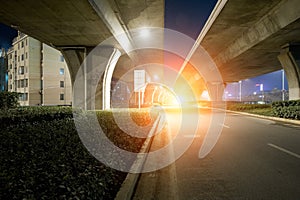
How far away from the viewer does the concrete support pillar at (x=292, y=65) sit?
21109 mm

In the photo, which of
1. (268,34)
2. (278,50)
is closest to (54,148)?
(268,34)

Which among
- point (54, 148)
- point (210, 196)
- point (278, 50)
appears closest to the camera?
point (210, 196)

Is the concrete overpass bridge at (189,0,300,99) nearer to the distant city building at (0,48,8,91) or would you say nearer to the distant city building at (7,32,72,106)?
the distant city building at (0,48,8,91)

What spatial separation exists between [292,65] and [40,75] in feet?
157

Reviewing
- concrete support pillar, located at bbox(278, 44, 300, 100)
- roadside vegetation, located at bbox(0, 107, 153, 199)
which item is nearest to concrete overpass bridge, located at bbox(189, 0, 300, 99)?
concrete support pillar, located at bbox(278, 44, 300, 100)

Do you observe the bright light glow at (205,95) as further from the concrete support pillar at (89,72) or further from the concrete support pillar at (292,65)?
the concrete support pillar at (89,72)

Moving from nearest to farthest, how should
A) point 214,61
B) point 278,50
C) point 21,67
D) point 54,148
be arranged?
point 54,148, point 278,50, point 214,61, point 21,67

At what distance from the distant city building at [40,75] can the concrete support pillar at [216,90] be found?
31574 mm

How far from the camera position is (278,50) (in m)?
22.1

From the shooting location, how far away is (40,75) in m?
52.9

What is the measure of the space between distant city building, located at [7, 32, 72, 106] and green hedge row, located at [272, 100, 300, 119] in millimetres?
44016

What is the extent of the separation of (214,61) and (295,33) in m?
14.5

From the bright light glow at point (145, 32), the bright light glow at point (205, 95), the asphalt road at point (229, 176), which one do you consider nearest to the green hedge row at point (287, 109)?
the asphalt road at point (229, 176)

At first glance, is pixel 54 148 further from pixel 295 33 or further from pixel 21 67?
pixel 21 67
